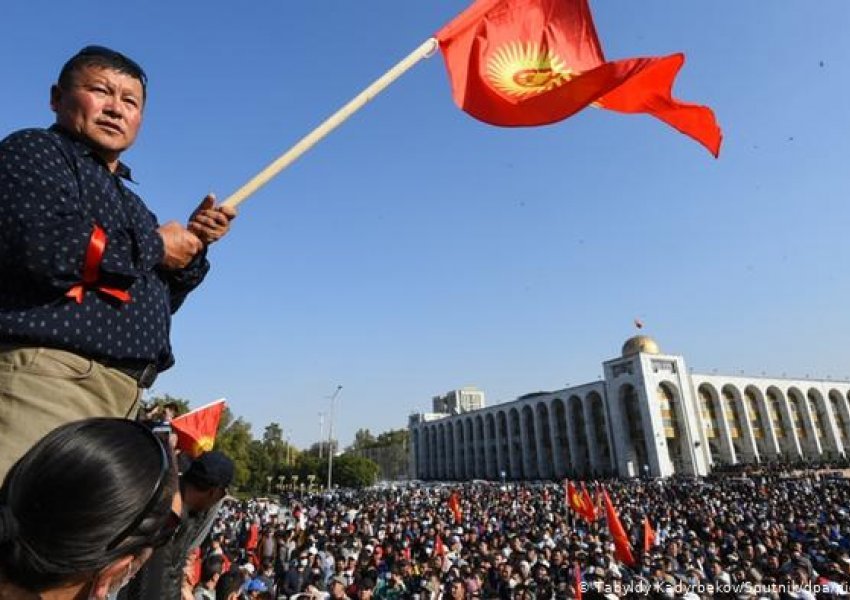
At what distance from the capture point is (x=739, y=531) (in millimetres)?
17438

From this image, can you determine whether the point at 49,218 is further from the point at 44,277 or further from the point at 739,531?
the point at 739,531

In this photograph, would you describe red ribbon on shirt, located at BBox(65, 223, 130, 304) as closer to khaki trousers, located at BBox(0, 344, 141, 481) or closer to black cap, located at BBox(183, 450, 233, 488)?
khaki trousers, located at BBox(0, 344, 141, 481)

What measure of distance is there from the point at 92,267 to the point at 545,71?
450 centimetres

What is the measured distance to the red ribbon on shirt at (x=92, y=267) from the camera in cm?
143

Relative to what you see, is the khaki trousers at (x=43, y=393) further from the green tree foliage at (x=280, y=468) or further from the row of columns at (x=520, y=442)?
the row of columns at (x=520, y=442)

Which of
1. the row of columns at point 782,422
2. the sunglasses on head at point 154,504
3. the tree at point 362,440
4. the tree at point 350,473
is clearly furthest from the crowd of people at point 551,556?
the tree at point 362,440

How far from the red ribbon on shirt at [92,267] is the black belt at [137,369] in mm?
206

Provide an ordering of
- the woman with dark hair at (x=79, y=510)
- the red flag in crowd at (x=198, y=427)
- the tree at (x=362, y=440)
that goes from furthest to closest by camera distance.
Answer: the tree at (x=362, y=440) < the red flag in crowd at (x=198, y=427) < the woman with dark hair at (x=79, y=510)

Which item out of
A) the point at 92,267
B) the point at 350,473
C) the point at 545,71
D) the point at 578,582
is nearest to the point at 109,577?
the point at 92,267

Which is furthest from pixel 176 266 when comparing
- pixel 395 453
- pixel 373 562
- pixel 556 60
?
pixel 395 453

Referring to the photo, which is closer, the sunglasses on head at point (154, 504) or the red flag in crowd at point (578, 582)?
the sunglasses on head at point (154, 504)

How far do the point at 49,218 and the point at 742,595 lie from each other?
11.6 m

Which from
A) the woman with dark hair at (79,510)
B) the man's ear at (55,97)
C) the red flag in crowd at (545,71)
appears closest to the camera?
the woman with dark hair at (79,510)

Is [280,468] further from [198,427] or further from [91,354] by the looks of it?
[91,354]
